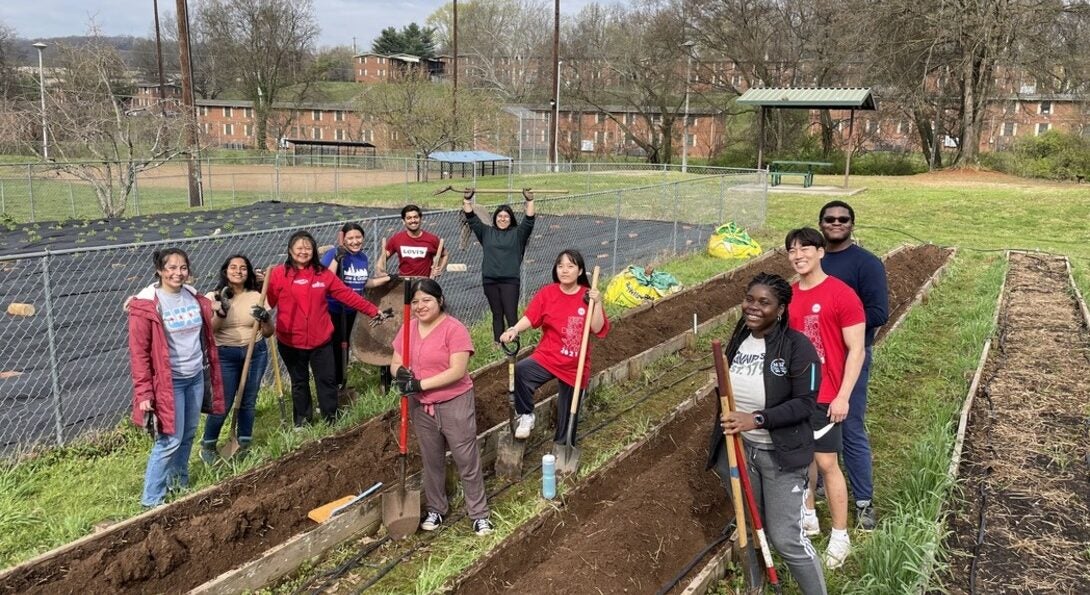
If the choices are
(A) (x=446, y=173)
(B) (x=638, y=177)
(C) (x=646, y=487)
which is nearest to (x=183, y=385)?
(C) (x=646, y=487)

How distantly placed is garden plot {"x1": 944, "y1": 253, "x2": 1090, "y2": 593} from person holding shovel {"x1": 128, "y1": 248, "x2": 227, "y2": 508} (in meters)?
4.60

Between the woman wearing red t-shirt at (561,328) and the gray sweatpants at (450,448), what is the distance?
840mm

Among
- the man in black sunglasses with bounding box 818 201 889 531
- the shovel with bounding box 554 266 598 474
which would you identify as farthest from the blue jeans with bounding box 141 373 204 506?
the man in black sunglasses with bounding box 818 201 889 531

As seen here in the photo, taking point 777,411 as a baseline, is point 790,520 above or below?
below

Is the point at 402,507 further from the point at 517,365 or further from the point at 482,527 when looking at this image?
the point at 517,365

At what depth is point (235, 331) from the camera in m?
5.52

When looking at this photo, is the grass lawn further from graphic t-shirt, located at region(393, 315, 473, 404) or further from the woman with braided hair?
graphic t-shirt, located at region(393, 315, 473, 404)

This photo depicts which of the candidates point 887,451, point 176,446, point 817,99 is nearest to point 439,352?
point 176,446

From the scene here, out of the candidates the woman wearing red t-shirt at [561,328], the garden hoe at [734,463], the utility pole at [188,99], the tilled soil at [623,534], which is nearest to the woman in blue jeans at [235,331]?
the woman wearing red t-shirt at [561,328]

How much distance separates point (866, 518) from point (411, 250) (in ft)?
14.7

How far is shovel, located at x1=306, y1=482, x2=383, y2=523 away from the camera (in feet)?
15.6

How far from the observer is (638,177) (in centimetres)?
3278

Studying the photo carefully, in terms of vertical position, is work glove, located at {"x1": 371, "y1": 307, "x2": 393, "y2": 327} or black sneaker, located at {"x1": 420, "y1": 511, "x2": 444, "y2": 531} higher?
work glove, located at {"x1": 371, "y1": 307, "x2": 393, "y2": 327}

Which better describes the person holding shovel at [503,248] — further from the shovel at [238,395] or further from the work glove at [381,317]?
the shovel at [238,395]
